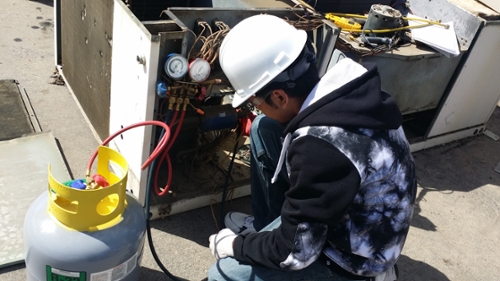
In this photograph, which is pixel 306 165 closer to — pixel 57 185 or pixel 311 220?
pixel 311 220

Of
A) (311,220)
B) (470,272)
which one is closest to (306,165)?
(311,220)

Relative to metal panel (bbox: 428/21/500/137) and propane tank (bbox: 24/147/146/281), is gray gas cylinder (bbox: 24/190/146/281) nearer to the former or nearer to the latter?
propane tank (bbox: 24/147/146/281)

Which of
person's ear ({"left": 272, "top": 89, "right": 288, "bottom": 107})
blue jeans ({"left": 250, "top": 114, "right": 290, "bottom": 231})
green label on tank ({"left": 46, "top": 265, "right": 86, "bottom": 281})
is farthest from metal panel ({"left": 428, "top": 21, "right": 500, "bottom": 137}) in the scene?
green label on tank ({"left": 46, "top": 265, "right": 86, "bottom": 281})

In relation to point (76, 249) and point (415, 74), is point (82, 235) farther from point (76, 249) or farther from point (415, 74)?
point (415, 74)

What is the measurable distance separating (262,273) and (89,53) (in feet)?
5.24

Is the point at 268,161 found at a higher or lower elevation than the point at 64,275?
higher

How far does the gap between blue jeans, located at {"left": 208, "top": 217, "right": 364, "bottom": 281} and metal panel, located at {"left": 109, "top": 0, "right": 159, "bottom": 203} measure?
63cm

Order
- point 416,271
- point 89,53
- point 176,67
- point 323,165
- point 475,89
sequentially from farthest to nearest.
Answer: point 475,89
point 89,53
point 416,271
point 176,67
point 323,165

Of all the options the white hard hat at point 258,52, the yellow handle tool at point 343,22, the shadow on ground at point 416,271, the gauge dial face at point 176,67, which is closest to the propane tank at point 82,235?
the gauge dial face at point 176,67

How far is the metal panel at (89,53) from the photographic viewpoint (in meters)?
2.34

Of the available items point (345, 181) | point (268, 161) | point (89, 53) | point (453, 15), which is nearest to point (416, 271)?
point (268, 161)

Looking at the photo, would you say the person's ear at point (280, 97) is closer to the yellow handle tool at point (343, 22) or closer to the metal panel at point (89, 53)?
the metal panel at point (89, 53)

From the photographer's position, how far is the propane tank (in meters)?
1.57

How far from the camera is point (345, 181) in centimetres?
133
